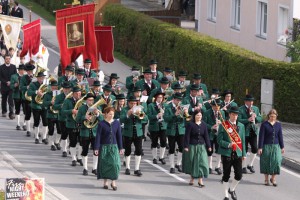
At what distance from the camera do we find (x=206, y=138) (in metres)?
26.6

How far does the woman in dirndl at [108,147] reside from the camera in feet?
84.9

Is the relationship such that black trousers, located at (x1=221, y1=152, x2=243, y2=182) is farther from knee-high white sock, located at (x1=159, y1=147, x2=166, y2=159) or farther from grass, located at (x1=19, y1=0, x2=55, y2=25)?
grass, located at (x1=19, y1=0, x2=55, y2=25)

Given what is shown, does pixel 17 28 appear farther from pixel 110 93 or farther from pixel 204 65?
pixel 110 93

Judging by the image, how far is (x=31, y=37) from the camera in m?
35.4

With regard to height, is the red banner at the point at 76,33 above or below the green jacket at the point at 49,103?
above

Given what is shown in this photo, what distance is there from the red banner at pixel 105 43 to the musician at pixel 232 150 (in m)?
9.29

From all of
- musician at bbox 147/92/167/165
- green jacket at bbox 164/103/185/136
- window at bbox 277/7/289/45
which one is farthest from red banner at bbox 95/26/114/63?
window at bbox 277/7/289/45

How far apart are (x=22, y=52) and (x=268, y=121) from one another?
1111 centimetres

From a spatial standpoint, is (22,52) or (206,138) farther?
(22,52)

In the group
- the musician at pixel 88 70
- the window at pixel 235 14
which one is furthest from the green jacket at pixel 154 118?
the window at pixel 235 14

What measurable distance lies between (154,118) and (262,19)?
16565 mm

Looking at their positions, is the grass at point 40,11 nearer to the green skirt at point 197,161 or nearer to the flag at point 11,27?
the flag at point 11,27

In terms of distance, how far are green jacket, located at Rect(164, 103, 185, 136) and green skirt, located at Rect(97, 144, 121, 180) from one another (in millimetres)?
2588

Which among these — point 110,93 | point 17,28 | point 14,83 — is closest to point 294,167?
point 110,93
